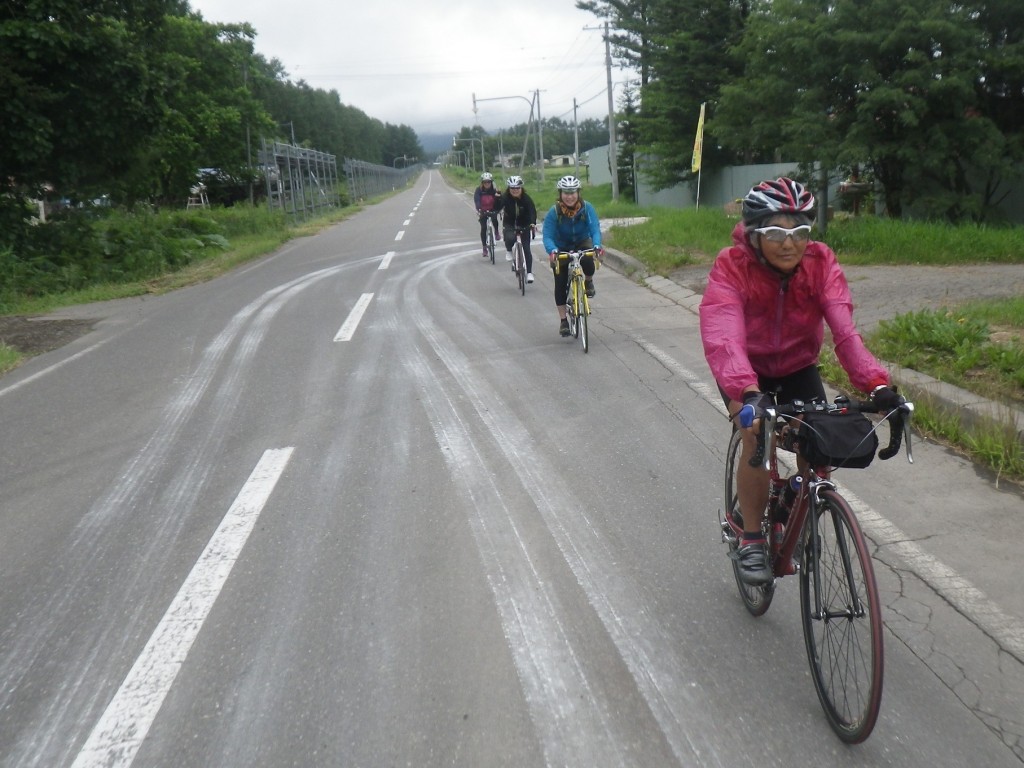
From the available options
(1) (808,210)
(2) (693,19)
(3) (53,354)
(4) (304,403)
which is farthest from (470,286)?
(2) (693,19)

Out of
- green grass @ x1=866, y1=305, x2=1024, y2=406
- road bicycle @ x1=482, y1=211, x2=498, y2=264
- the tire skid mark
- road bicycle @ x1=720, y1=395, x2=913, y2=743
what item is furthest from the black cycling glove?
road bicycle @ x1=482, y1=211, x2=498, y2=264

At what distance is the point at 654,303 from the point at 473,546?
788 centimetres

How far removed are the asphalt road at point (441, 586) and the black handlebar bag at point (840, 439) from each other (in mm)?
928

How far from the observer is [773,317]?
Answer: 341 centimetres

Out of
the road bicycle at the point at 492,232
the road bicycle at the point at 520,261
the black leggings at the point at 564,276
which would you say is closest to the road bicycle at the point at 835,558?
the black leggings at the point at 564,276

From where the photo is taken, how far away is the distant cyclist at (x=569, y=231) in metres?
9.23

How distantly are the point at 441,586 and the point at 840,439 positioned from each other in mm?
1982

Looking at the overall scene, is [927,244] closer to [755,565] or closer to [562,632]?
[755,565]

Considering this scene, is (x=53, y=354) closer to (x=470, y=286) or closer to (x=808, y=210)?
(x=470, y=286)

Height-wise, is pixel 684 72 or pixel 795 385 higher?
pixel 684 72

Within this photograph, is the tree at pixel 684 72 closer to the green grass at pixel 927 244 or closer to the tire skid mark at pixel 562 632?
the green grass at pixel 927 244

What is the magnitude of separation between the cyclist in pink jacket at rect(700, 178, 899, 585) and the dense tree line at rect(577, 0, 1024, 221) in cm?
1315

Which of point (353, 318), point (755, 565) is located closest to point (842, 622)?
point (755, 565)

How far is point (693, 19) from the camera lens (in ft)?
91.3
